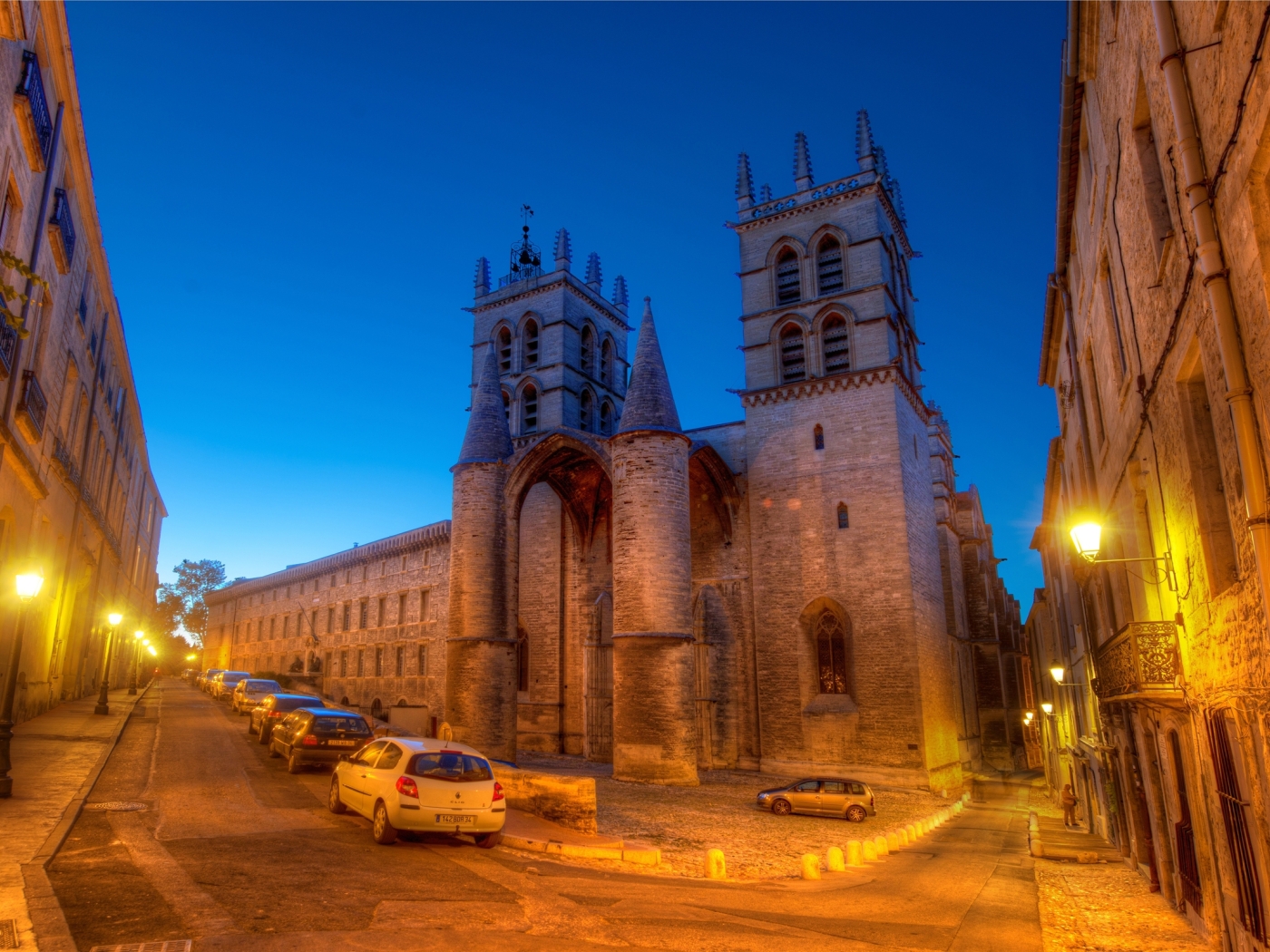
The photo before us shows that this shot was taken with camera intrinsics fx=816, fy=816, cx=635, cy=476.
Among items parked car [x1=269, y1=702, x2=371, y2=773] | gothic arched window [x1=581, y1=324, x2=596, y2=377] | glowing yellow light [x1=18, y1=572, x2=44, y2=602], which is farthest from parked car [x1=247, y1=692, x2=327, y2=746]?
gothic arched window [x1=581, y1=324, x2=596, y2=377]

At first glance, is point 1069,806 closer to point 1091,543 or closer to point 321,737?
point 1091,543

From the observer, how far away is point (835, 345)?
26.9 meters

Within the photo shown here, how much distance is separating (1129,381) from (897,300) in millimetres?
19795

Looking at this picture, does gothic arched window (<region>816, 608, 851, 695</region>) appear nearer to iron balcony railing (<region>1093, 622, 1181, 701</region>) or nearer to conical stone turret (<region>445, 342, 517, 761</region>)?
conical stone turret (<region>445, 342, 517, 761</region>)

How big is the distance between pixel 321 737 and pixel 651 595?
9418mm

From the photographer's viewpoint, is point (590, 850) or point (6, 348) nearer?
point (590, 850)

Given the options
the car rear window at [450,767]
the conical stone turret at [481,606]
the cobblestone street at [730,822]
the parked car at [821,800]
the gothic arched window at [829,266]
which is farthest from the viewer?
the gothic arched window at [829,266]

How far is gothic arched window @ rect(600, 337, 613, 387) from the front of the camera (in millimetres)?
35912

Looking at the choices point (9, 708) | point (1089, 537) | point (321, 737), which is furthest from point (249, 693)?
point (1089, 537)

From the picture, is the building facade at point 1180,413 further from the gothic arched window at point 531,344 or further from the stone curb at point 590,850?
the gothic arched window at point 531,344

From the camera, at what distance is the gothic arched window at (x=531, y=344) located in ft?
112

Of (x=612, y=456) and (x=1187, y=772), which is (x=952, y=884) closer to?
(x=1187, y=772)

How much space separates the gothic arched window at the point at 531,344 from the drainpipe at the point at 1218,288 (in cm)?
2911

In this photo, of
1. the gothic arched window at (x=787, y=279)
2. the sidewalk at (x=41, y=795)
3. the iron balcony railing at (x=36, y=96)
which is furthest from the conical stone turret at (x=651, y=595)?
the iron balcony railing at (x=36, y=96)
